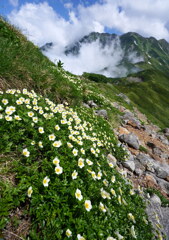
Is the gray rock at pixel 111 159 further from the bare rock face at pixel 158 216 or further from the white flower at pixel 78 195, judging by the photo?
the white flower at pixel 78 195

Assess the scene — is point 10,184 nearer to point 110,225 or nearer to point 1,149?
point 1,149

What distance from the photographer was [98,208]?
2.54 metres

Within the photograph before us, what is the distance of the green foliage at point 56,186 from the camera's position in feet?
6.81

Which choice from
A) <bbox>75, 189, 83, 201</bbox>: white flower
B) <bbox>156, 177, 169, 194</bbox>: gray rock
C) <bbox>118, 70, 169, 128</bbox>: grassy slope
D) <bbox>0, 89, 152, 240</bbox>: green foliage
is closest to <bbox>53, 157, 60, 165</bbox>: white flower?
<bbox>0, 89, 152, 240</bbox>: green foliage

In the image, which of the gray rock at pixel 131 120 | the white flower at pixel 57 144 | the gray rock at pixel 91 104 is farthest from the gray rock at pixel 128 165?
the gray rock at pixel 131 120

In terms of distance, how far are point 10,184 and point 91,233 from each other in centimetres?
131

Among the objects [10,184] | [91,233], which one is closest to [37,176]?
[10,184]

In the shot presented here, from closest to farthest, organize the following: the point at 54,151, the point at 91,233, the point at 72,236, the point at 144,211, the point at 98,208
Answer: the point at 72,236 → the point at 91,233 → the point at 98,208 → the point at 54,151 → the point at 144,211

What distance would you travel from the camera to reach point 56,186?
2.40 metres

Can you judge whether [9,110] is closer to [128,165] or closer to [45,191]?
[45,191]

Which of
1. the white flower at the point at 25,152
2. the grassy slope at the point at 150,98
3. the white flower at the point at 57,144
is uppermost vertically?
the grassy slope at the point at 150,98

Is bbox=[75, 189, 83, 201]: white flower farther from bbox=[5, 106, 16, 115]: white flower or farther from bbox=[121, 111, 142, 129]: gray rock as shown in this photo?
bbox=[121, 111, 142, 129]: gray rock

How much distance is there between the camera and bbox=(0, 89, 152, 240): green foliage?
2074 mm

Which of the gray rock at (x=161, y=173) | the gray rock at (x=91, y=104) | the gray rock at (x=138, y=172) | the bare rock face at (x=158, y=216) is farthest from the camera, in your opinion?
the gray rock at (x=91, y=104)
